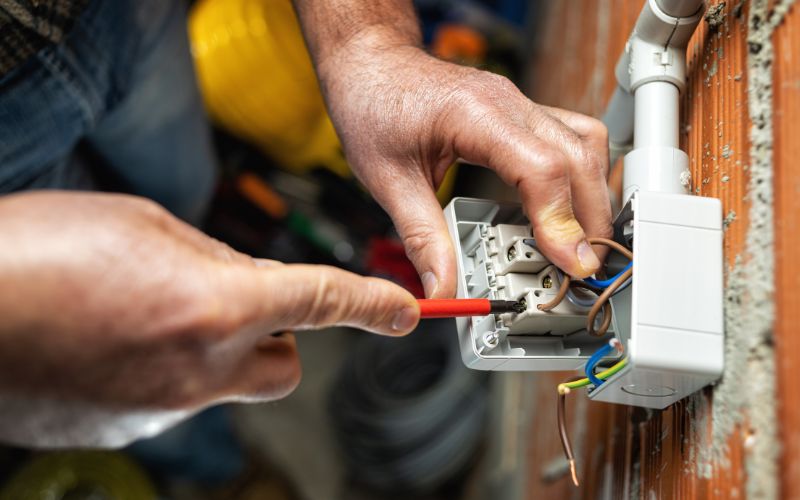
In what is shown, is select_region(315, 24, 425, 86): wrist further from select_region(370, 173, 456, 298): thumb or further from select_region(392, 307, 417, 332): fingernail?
select_region(392, 307, 417, 332): fingernail

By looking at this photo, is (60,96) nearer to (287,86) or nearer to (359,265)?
(287,86)

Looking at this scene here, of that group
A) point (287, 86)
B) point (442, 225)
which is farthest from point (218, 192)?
point (442, 225)

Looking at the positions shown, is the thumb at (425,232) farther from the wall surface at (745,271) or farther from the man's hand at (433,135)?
the wall surface at (745,271)

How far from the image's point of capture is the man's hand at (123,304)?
40cm

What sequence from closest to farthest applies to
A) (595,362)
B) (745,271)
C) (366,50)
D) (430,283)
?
1. (745,271)
2. (595,362)
3. (430,283)
4. (366,50)

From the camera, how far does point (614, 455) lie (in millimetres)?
810

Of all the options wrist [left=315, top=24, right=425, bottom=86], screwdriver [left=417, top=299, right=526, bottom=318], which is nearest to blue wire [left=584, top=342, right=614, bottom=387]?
screwdriver [left=417, top=299, right=526, bottom=318]

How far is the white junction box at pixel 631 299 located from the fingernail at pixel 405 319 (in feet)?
0.32

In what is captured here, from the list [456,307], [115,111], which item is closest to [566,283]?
[456,307]

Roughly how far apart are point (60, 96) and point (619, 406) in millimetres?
866

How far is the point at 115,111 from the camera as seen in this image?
3.55 ft

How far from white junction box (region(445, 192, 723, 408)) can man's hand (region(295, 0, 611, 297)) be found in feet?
0.13

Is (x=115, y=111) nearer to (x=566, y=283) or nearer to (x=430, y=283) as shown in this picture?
(x=430, y=283)

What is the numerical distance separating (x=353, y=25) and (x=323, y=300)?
489mm
